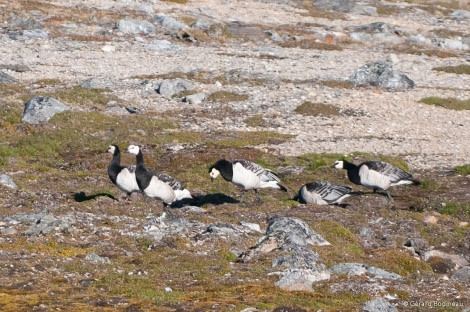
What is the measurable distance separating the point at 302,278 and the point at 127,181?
909 centimetres

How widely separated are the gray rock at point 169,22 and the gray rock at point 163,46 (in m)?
5.79

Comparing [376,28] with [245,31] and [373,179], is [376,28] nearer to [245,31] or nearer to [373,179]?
[245,31]

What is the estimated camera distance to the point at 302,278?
1570 cm

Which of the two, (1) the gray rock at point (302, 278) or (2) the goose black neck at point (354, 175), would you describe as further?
(2) the goose black neck at point (354, 175)

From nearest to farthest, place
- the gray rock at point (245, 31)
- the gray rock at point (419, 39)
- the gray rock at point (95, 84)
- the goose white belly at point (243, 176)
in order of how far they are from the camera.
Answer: the goose white belly at point (243, 176)
the gray rock at point (95, 84)
the gray rock at point (245, 31)
the gray rock at point (419, 39)

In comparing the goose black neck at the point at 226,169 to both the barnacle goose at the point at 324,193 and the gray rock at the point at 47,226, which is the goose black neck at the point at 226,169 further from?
the gray rock at the point at 47,226

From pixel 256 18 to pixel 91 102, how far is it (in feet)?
115

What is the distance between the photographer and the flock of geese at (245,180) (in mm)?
22436

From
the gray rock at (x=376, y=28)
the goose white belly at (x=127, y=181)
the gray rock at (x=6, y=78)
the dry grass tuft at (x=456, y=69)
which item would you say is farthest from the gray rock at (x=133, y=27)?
the goose white belly at (x=127, y=181)

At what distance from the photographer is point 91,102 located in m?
37.2

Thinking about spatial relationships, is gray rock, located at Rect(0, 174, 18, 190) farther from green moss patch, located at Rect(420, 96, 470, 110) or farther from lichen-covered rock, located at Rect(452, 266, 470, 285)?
green moss patch, located at Rect(420, 96, 470, 110)

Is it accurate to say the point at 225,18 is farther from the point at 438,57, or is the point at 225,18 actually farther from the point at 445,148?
the point at 445,148

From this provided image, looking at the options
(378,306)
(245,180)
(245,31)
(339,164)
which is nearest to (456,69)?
(245,31)

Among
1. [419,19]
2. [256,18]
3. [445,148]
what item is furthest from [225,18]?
[445,148]
